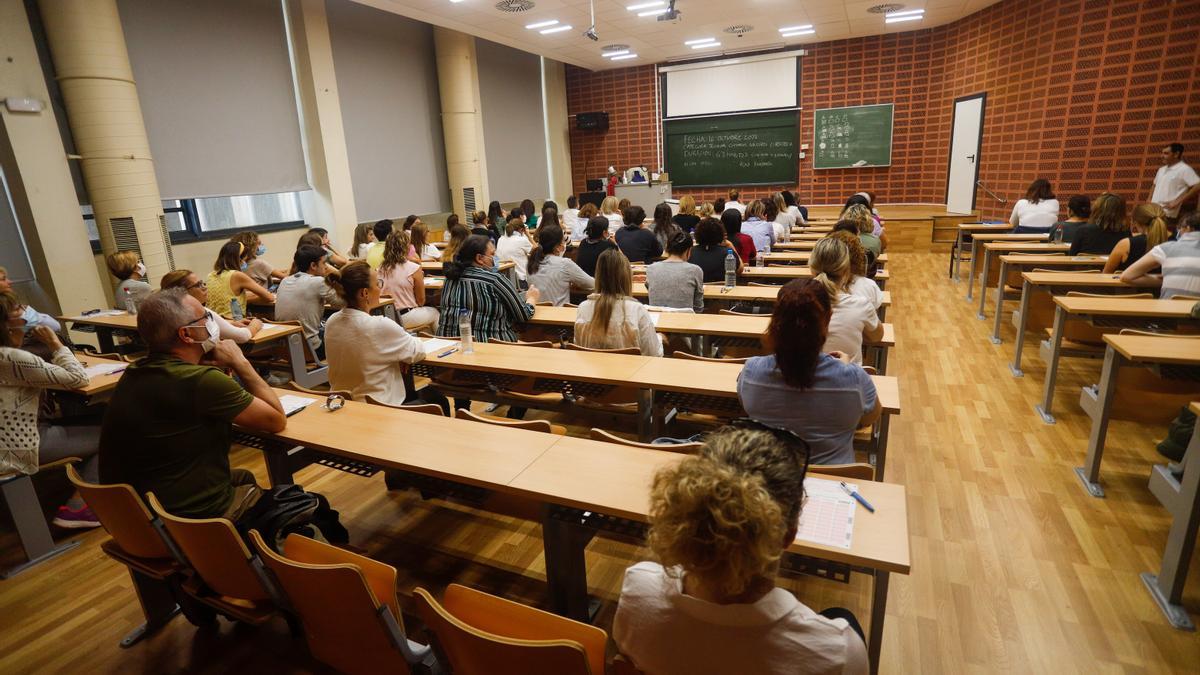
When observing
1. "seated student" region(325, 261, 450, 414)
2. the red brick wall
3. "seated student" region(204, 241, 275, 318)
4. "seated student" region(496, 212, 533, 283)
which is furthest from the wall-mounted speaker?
"seated student" region(325, 261, 450, 414)

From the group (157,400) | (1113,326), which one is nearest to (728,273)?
(1113,326)

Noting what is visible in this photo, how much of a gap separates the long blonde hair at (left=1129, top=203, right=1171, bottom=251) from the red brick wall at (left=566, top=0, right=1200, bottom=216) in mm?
4083

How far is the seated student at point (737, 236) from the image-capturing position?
17.3 ft

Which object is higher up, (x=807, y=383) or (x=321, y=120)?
(x=321, y=120)

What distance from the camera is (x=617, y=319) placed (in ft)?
10.7

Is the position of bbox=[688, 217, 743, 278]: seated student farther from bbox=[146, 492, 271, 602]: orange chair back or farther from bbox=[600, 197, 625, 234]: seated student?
bbox=[146, 492, 271, 602]: orange chair back

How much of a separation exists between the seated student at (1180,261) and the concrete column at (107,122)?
8.34 meters

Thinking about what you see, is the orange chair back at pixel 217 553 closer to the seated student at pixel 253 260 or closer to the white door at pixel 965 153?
the seated student at pixel 253 260

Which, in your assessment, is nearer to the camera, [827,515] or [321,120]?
[827,515]

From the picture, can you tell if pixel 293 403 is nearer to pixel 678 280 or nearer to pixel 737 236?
pixel 678 280

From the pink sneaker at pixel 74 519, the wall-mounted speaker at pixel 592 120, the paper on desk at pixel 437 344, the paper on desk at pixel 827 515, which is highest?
the wall-mounted speaker at pixel 592 120

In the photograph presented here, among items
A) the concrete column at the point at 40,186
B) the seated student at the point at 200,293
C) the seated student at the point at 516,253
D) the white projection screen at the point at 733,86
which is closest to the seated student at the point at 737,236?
the seated student at the point at 516,253

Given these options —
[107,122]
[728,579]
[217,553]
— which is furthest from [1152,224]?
[107,122]

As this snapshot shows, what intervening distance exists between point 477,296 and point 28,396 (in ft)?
7.06
